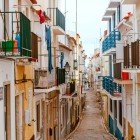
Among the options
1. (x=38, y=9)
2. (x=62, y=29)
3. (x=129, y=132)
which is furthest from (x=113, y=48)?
(x=38, y=9)

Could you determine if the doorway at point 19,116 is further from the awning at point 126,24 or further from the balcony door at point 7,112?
the awning at point 126,24

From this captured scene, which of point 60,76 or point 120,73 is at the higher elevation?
point 120,73

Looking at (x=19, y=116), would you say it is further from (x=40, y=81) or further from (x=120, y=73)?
(x=120, y=73)

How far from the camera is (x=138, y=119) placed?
19.0 meters

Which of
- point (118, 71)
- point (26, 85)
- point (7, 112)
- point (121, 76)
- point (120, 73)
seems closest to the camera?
point (7, 112)

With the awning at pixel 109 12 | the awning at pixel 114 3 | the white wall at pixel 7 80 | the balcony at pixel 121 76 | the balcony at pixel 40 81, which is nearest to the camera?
the white wall at pixel 7 80

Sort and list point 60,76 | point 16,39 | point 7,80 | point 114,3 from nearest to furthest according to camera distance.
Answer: point 16,39 < point 7,80 < point 60,76 < point 114,3

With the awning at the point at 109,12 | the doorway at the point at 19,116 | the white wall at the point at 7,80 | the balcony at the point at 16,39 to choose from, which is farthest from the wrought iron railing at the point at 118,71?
the balcony at the point at 16,39

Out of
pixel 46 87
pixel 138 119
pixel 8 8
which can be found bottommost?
pixel 138 119

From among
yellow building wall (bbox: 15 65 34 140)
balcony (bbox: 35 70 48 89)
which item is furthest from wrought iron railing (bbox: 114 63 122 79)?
yellow building wall (bbox: 15 65 34 140)

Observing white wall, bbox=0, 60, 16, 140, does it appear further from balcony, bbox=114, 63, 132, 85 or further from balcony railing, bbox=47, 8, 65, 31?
balcony railing, bbox=47, 8, 65, 31

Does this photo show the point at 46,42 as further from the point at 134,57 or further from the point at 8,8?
the point at 8,8

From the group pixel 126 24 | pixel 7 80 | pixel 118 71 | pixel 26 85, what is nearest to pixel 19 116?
pixel 26 85

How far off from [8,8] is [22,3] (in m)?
2.84
